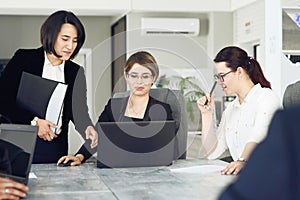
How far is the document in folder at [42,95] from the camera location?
7.51ft

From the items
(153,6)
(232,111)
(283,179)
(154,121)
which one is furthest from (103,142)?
(153,6)

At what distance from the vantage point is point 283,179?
0.32 meters

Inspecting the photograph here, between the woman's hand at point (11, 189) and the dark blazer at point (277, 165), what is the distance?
1.28m

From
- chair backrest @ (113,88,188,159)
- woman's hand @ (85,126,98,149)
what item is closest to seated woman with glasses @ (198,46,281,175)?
chair backrest @ (113,88,188,159)

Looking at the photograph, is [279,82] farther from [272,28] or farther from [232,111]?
[232,111]

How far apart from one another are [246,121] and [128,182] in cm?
81

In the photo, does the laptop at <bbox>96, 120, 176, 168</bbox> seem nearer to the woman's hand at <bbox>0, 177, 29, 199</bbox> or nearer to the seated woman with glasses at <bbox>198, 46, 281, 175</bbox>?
the seated woman with glasses at <bbox>198, 46, 281, 175</bbox>

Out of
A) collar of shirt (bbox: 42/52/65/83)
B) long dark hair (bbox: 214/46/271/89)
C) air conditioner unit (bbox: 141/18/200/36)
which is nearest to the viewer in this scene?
collar of shirt (bbox: 42/52/65/83)

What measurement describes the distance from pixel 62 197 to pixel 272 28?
3125 millimetres

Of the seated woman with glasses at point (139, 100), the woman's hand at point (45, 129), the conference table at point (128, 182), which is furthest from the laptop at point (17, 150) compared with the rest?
the seated woman with glasses at point (139, 100)

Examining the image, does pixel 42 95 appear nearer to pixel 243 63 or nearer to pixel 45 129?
pixel 45 129

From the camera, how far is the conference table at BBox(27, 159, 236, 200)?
1.59 meters

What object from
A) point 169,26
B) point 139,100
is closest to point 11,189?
point 139,100

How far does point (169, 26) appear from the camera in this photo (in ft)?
18.4
